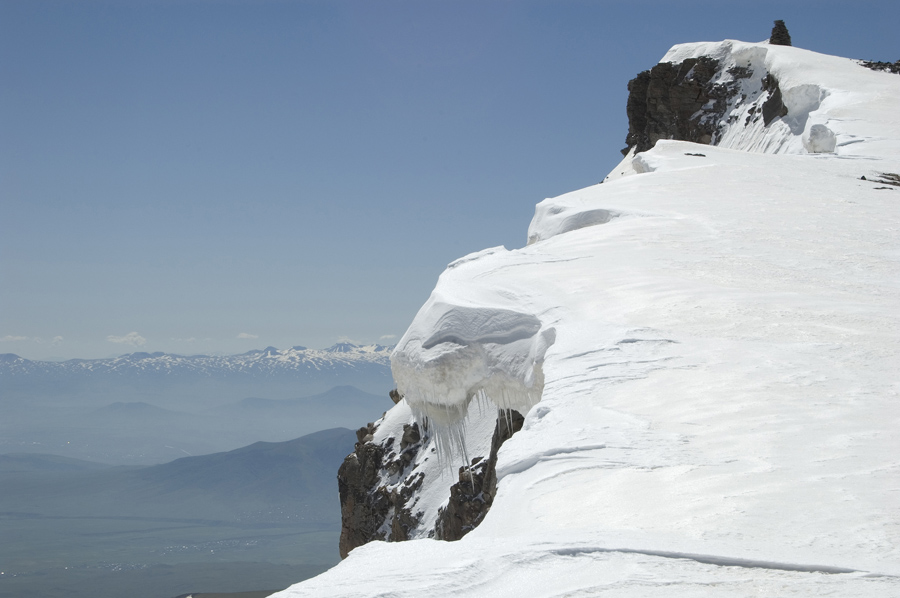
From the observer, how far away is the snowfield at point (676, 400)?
3.38 meters

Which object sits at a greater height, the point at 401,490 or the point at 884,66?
the point at 884,66

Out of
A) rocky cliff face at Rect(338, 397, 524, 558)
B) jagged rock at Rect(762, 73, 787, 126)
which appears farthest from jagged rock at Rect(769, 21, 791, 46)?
rocky cliff face at Rect(338, 397, 524, 558)

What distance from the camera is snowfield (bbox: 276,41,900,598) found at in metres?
3.38

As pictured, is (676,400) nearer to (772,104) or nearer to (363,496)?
(363,496)

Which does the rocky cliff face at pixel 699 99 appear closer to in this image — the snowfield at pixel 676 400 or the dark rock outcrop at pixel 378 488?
the dark rock outcrop at pixel 378 488

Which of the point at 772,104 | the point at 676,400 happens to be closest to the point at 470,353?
the point at 676,400

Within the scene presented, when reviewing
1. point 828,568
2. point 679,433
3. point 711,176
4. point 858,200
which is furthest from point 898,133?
point 828,568

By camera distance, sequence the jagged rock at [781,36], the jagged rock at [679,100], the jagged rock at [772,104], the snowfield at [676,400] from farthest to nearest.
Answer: the jagged rock at [781,36]
the jagged rock at [679,100]
the jagged rock at [772,104]
the snowfield at [676,400]

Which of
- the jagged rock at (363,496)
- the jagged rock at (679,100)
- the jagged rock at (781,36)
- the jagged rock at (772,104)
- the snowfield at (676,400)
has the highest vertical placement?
the jagged rock at (781,36)

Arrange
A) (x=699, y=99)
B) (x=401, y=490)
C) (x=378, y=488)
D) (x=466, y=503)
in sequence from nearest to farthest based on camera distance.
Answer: (x=466, y=503)
(x=401, y=490)
(x=378, y=488)
(x=699, y=99)

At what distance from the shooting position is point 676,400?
547 cm

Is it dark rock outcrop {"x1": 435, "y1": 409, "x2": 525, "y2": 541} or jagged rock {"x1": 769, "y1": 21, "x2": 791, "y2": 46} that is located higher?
jagged rock {"x1": 769, "y1": 21, "x2": 791, "y2": 46}

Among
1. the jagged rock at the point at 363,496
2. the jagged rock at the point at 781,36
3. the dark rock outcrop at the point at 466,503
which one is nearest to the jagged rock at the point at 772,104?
the jagged rock at the point at 781,36

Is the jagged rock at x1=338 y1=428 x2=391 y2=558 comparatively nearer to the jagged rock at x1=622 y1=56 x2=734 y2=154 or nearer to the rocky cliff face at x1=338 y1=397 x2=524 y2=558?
the rocky cliff face at x1=338 y1=397 x2=524 y2=558
